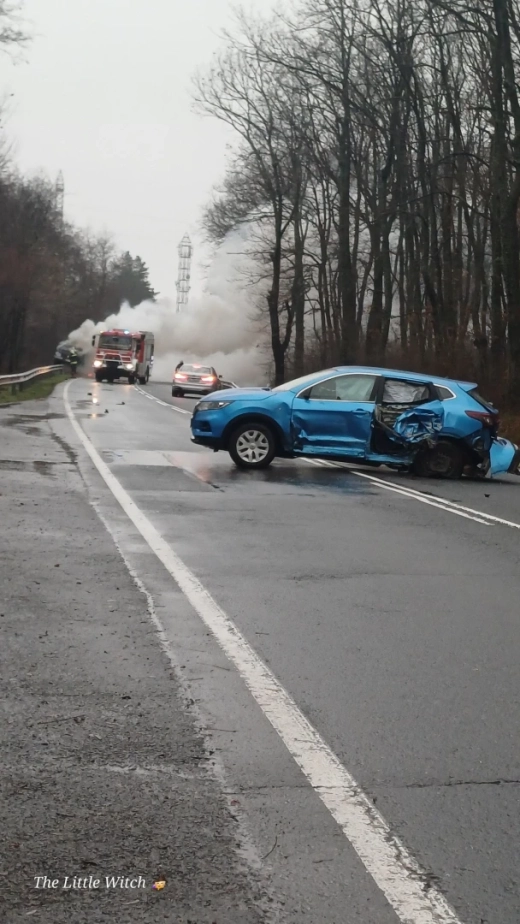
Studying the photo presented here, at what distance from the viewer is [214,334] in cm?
8494

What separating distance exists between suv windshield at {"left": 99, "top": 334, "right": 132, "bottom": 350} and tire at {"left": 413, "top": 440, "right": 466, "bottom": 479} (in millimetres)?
41147

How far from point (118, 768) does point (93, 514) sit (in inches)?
278

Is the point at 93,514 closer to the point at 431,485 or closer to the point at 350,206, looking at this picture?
the point at 431,485

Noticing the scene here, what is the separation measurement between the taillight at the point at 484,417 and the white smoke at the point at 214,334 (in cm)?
6048

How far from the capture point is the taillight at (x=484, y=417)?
1680 centimetres

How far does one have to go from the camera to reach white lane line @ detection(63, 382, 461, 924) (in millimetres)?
3518

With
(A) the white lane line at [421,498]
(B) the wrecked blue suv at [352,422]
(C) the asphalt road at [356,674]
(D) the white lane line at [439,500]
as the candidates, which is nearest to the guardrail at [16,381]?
(B) the wrecked blue suv at [352,422]

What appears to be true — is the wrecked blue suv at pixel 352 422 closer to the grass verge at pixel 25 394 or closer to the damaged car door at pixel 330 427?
the damaged car door at pixel 330 427

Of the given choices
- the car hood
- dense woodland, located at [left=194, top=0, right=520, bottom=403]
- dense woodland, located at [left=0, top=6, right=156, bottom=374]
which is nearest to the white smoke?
dense woodland, located at [left=0, top=6, right=156, bottom=374]

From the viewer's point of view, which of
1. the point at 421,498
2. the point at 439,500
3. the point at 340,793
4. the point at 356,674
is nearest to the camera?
the point at 340,793

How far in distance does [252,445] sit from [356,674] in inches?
431

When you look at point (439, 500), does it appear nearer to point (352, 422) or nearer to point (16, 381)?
point (352, 422)

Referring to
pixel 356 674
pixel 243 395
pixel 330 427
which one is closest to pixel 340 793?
pixel 356 674

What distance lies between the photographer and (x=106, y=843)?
3.80 m
